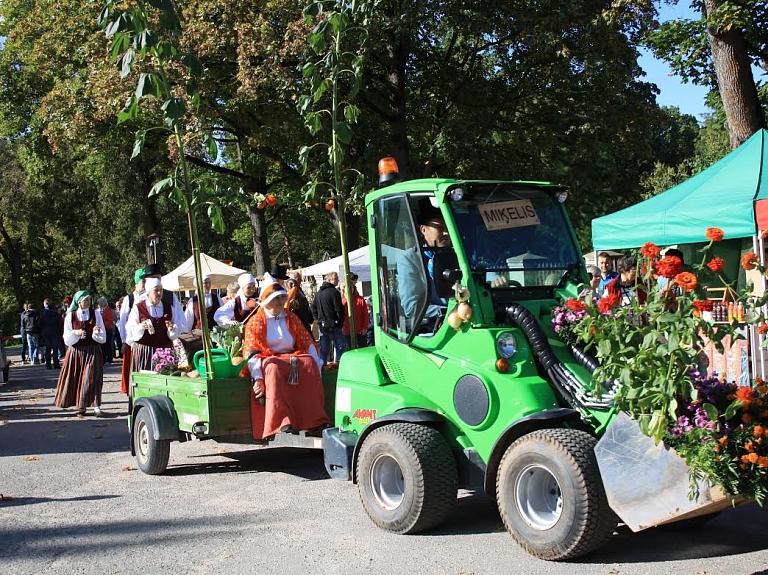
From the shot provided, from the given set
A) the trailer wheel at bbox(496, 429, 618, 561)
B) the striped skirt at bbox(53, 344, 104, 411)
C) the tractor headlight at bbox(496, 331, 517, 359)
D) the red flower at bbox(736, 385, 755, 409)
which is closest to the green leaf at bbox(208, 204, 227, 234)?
the tractor headlight at bbox(496, 331, 517, 359)

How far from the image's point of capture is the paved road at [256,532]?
5.04m

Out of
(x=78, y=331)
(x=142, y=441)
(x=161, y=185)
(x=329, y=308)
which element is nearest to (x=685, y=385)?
(x=161, y=185)

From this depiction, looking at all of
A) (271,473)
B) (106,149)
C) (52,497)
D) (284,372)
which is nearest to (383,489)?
(284,372)

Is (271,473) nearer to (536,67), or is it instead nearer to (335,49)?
(335,49)

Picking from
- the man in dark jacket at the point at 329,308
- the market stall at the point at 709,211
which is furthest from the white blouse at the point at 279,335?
the man in dark jacket at the point at 329,308

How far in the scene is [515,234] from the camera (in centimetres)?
601

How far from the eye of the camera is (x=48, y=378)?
20.4m

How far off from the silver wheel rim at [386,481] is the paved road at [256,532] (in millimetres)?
228

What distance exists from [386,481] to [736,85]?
1127 centimetres

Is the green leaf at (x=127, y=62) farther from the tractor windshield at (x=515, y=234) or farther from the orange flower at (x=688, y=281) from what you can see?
the orange flower at (x=688, y=281)

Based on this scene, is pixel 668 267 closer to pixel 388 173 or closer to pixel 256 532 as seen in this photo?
pixel 388 173

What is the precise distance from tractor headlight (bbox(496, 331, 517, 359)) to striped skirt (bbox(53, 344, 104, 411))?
324 inches

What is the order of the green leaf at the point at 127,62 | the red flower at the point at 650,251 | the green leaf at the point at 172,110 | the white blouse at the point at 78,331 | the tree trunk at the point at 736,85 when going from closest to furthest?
the red flower at the point at 650,251 < the green leaf at the point at 127,62 < the green leaf at the point at 172,110 < the white blouse at the point at 78,331 < the tree trunk at the point at 736,85

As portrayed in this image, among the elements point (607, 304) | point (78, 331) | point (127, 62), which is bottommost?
point (607, 304)
